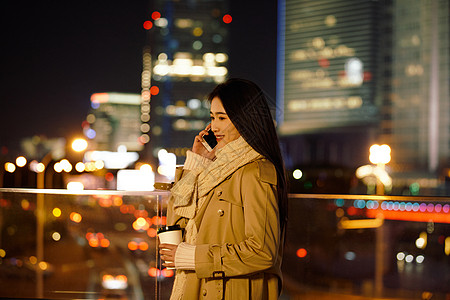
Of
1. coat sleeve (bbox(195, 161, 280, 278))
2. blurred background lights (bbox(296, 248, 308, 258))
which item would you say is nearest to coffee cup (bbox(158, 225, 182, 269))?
coat sleeve (bbox(195, 161, 280, 278))

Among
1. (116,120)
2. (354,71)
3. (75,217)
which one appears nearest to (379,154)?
(75,217)

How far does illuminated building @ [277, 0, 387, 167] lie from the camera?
81562mm

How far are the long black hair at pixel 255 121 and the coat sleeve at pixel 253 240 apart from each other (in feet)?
0.18

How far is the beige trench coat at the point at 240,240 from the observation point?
1831 millimetres

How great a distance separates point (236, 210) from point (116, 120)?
343 feet

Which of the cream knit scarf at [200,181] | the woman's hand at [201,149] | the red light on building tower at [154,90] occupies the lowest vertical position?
the cream knit scarf at [200,181]

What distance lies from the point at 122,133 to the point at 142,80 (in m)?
15.5

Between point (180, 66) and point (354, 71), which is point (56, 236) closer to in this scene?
point (354, 71)

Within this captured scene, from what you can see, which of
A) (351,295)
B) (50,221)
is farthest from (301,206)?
(50,221)

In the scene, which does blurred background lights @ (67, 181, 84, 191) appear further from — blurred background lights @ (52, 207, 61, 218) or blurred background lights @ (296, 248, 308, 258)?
blurred background lights @ (296, 248, 308, 258)

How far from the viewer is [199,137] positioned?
7.47 feet

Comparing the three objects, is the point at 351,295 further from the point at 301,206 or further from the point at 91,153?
the point at 91,153

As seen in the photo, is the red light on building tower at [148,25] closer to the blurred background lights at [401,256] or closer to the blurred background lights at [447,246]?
the blurred background lights at [401,256]

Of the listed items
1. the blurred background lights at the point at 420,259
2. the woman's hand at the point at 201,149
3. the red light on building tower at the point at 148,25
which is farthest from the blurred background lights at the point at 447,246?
the red light on building tower at the point at 148,25
